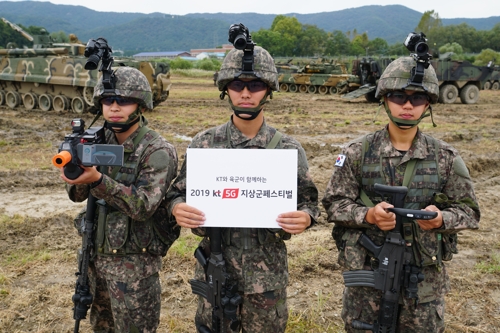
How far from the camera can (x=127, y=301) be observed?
3.23 metres

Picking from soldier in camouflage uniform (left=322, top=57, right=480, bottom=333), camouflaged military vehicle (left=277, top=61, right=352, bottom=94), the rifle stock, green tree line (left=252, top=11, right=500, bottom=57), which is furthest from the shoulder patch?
green tree line (left=252, top=11, right=500, bottom=57)

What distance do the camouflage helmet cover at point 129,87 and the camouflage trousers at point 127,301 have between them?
3.86ft

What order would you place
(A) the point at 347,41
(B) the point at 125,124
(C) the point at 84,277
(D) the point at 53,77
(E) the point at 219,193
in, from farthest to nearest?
(A) the point at 347,41
(D) the point at 53,77
(B) the point at 125,124
(C) the point at 84,277
(E) the point at 219,193

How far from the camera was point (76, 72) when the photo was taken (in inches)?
680

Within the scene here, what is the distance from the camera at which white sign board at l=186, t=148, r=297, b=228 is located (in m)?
2.96

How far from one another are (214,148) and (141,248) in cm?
86

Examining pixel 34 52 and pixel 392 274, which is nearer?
pixel 392 274

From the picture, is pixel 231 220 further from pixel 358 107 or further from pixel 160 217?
pixel 358 107

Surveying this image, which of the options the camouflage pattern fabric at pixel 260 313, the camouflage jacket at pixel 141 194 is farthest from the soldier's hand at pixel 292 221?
the camouflage jacket at pixel 141 194

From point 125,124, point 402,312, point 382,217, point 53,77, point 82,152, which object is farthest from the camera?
point 53,77

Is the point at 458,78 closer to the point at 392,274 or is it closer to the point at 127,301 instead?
the point at 392,274

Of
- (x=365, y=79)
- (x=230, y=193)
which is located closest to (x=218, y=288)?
(x=230, y=193)

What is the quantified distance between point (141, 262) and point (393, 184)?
1736mm

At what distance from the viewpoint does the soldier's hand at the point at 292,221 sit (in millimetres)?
2902
